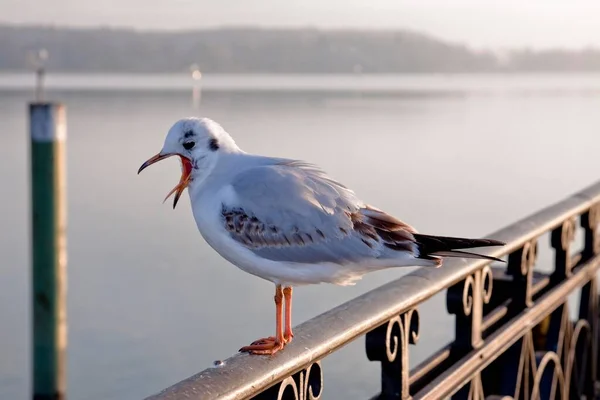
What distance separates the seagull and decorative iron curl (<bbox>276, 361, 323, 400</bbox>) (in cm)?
16

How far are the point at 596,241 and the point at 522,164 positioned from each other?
900 inches

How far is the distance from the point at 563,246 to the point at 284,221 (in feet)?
5.93

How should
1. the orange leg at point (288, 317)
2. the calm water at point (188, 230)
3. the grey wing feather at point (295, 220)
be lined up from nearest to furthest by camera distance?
the orange leg at point (288, 317), the grey wing feather at point (295, 220), the calm water at point (188, 230)

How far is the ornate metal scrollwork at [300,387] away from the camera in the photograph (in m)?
2.00

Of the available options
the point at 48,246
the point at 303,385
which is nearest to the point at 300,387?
the point at 303,385

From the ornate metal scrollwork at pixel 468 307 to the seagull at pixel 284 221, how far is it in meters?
0.51

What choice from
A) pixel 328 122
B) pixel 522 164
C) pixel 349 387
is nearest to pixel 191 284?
pixel 349 387

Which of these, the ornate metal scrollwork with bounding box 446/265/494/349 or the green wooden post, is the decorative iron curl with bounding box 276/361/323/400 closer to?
the ornate metal scrollwork with bounding box 446/265/494/349

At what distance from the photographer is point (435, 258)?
7.50 feet

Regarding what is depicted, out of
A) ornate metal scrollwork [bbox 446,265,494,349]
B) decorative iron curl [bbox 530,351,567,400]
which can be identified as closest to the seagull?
ornate metal scrollwork [bbox 446,265,494,349]

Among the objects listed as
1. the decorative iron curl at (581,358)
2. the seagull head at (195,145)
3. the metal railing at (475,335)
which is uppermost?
the seagull head at (195,145)

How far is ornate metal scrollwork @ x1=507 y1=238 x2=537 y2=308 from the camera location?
329 centimetres

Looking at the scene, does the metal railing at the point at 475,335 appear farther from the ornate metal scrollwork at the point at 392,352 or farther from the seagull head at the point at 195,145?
the seagull head at the point at 195,145

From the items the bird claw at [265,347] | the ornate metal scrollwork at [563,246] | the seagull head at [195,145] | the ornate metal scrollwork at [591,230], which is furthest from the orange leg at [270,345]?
the ornate metal scrollwork at [591,230]
